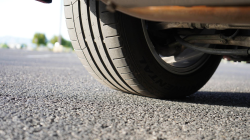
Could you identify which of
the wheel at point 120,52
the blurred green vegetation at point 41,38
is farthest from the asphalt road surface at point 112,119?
the blurred green vegetation at point 41,38

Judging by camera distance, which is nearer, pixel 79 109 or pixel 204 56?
pixel 79 109

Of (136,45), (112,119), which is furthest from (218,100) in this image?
(112,119)

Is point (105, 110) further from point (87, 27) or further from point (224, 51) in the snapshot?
point (224, 51)

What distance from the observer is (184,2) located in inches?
35.2

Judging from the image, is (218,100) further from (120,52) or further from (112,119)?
(112,119)

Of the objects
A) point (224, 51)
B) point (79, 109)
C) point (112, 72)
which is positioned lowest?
point (79, 109)

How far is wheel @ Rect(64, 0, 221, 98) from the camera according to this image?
1.37 m

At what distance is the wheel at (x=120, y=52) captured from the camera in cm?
137

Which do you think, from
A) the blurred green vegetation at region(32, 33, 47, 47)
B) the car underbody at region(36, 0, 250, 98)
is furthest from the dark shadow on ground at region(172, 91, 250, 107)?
the blurred green vegetation at region(32, 33, 47, 47)

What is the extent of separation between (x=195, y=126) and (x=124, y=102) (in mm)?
536

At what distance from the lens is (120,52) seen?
1.41 metres

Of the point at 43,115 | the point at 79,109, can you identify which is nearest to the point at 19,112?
the point at 43,115

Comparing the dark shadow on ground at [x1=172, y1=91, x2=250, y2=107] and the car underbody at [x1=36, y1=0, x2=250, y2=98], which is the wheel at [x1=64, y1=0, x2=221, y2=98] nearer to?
the car underbody at [x1=36, y1=0, x2=250, y2=98]

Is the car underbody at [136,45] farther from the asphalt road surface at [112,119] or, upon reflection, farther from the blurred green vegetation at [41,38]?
the blurred green vegetation at [41,38]
